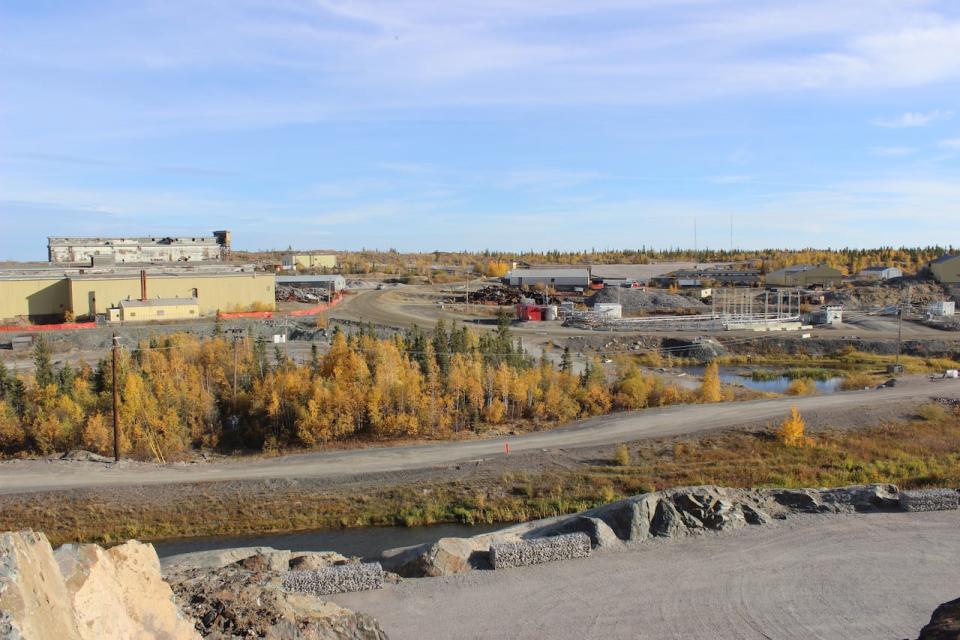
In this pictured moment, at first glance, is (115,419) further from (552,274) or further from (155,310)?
(552,274)

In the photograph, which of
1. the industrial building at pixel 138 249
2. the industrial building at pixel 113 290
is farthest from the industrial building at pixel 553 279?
the industrial building at pixel 113 290

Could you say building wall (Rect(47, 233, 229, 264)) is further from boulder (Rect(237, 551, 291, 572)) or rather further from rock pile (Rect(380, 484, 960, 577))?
rock pile (Rect(380, 484, 960, 577))

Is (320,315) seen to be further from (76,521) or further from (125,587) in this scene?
(125,587)

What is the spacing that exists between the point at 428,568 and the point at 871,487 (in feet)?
32.5

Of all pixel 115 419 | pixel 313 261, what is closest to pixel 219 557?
pixel 115 419

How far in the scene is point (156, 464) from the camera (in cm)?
2334

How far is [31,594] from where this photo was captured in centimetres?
570

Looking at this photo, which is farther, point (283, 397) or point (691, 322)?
point (691, 322)

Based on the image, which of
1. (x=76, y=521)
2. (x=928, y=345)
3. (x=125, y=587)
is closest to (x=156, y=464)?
(x=76, y=521)

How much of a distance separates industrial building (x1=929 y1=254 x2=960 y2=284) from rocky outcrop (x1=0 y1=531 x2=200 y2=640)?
271 feet

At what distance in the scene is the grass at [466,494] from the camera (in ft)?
64.3

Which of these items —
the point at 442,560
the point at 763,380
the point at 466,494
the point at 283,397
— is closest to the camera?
the point at 442,560

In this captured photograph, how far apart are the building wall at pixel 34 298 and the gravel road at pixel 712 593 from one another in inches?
1693

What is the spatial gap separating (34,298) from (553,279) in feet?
159
